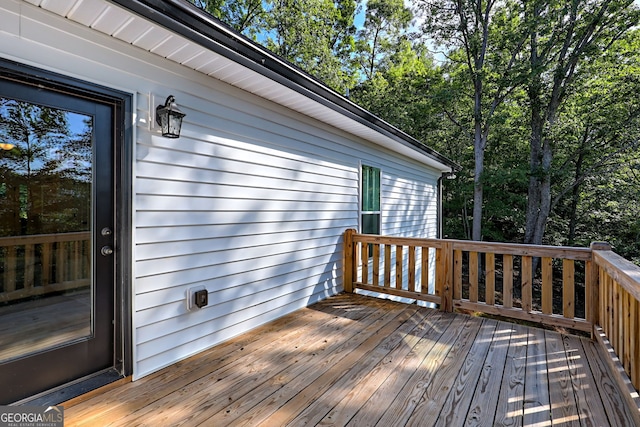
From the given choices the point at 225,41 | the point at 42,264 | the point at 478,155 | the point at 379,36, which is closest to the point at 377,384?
the point at 42,264

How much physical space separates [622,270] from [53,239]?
3.47 meters

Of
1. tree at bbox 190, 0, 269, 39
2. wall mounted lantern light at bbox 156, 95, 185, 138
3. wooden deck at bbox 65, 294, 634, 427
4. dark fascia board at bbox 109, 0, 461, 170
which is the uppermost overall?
tree at bbox 190, 0, 269, 39

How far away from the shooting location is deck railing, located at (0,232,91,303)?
1.72m

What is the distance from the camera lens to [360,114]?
13.2 ft

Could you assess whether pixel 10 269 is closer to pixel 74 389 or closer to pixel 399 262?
pixel 74 389

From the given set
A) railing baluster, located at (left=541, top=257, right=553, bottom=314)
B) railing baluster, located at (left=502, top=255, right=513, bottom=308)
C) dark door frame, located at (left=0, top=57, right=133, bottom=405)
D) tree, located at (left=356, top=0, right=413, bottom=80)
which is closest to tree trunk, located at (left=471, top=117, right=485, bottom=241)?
tree, located at (left=356, top=0, right=413, bottom=80)

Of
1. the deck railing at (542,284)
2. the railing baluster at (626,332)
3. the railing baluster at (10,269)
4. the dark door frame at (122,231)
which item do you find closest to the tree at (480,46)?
the deck railing at (542,284)

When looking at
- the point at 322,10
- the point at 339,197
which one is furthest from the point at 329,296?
the point at 322,10

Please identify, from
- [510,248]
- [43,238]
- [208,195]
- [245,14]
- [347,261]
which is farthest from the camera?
[245,14]

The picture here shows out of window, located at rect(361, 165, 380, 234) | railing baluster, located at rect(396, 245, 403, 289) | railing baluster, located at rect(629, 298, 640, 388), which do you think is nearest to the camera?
railing baluster, located at rect(629, 298, 640, 388)

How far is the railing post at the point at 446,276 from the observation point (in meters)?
3.61

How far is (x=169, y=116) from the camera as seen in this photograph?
2268 millimetres

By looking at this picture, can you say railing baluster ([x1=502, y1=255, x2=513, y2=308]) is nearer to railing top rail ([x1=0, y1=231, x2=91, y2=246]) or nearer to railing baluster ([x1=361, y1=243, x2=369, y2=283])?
railing baluster ([x1=361, y1=243, x2=369, y2=283])

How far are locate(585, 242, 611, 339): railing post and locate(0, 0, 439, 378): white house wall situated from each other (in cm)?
273
